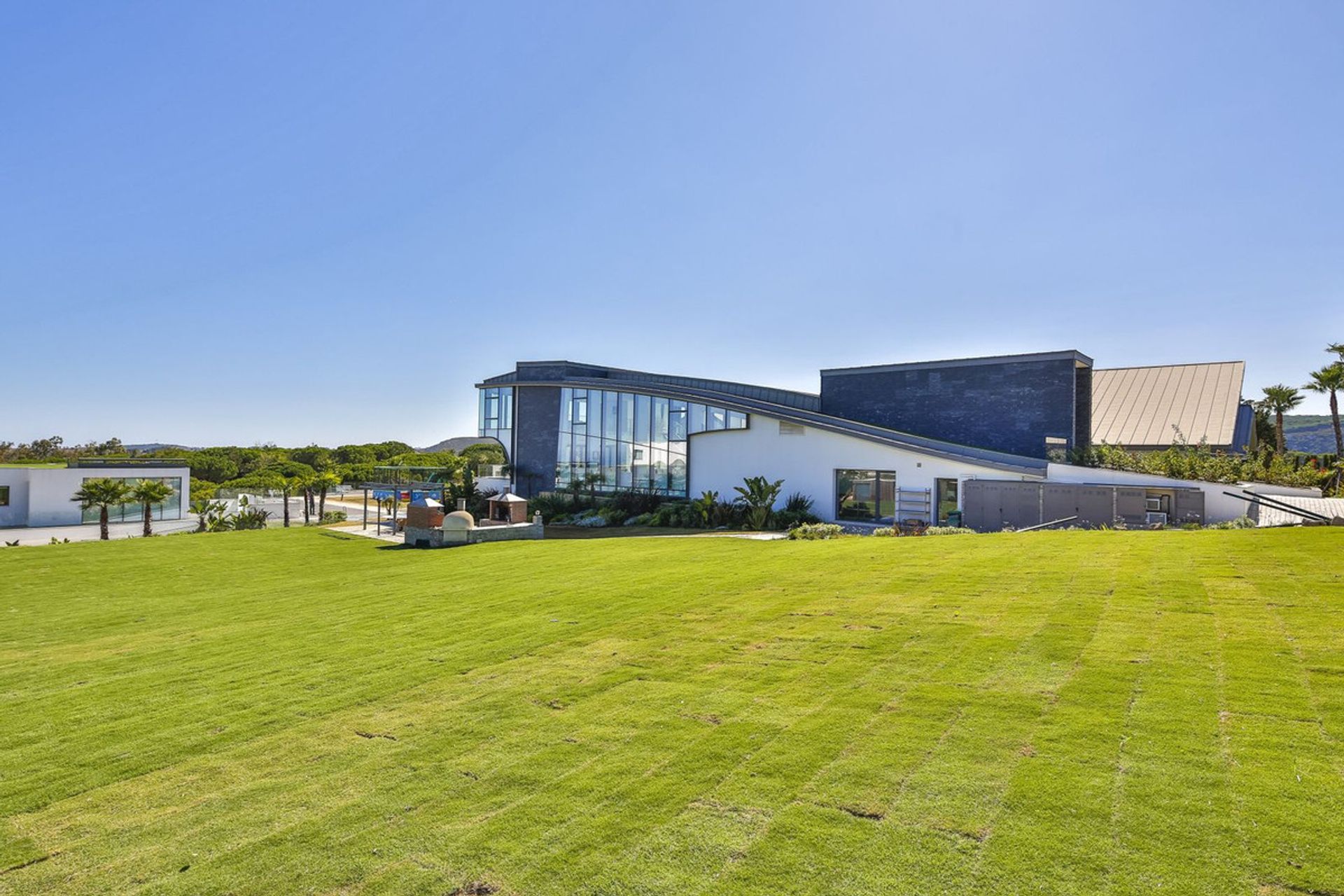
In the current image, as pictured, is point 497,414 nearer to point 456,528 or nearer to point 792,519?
point 456,528

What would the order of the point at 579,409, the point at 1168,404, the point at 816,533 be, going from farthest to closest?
the point at 579,409, the point at 1168,404, the point at 816,533

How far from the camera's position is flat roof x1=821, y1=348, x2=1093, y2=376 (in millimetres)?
27844

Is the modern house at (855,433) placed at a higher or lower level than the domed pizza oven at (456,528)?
higher

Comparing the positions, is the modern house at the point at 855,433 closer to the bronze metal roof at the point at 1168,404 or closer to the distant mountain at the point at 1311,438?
the bronze metal roof at the point at 1168,404

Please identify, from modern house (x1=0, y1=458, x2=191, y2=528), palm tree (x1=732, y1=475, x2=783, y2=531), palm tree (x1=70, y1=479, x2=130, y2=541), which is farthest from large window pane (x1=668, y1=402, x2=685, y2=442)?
modern house (x1=0, y1=458, x2=191, y2=528)

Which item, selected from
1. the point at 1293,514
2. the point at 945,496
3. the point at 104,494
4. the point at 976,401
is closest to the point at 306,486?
the point at 104,494

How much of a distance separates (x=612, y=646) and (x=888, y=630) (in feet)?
9.58

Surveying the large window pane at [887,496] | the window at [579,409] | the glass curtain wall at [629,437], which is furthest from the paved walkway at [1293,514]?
the window at [579,409]

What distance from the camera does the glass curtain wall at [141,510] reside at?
3697 cm

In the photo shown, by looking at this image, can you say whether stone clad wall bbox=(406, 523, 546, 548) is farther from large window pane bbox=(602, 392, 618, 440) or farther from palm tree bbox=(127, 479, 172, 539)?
palm tree bbox=(127, 479, 172, 539)

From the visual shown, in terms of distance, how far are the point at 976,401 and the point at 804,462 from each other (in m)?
8.76

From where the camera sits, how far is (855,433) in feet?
86.7

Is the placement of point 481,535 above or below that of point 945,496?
below

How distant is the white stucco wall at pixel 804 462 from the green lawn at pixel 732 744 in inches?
576
